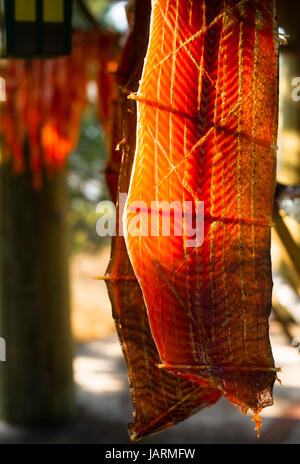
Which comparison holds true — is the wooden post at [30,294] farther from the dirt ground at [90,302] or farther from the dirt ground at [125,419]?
the dirt ground at [90,302]

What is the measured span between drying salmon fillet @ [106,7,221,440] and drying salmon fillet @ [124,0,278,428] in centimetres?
12

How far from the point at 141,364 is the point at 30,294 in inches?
112

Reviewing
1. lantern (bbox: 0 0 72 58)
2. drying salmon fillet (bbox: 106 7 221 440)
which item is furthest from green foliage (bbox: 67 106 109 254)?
drying salmon fillet (bbox: 106 7 221 440)

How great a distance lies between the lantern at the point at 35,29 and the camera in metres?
1.65

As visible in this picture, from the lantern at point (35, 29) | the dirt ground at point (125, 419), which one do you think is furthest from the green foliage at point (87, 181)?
the lantern at point (35, 29)

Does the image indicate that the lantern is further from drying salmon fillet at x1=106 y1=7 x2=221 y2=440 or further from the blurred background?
the blurred background

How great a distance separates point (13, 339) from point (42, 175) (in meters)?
1.19

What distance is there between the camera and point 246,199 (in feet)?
4.02

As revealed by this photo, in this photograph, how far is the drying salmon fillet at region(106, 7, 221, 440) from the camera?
4.33 ft

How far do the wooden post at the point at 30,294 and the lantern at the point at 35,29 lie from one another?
2.41 m
